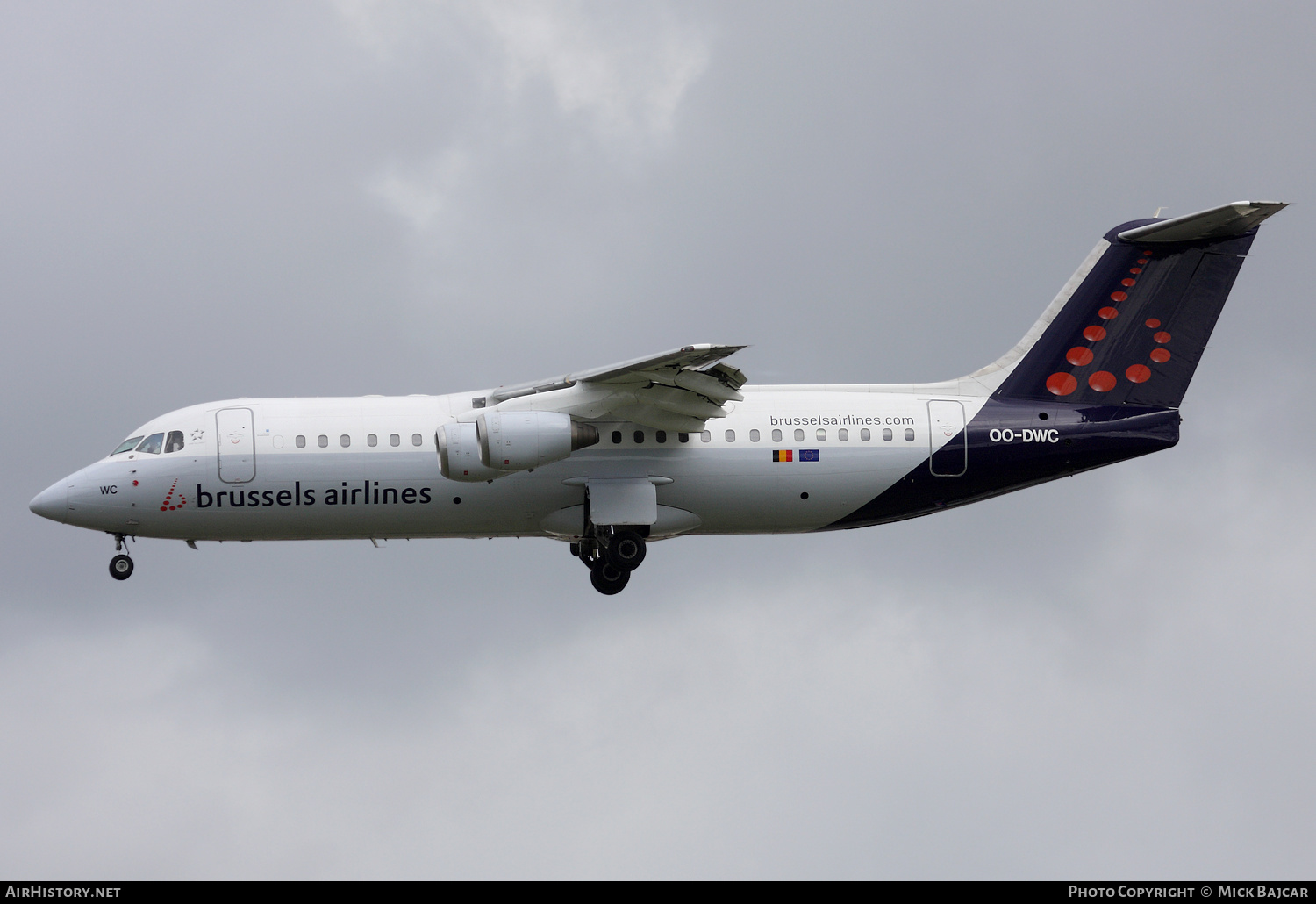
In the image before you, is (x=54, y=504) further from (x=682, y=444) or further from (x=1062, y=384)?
(x=1062, y=384)

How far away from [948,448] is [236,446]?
38.3ft

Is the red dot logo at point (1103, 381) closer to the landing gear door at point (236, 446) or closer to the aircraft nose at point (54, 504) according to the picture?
the landing gear door at point (236, 446)

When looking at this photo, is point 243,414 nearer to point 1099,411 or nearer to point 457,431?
point 457,431

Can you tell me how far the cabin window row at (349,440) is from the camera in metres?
29.5

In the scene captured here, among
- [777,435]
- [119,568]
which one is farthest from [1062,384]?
[119,568]

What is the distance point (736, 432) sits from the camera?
30125 mm

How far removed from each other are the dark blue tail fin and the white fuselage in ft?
8.41

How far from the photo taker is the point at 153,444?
29.7 metres

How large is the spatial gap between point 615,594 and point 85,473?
29.3 feet

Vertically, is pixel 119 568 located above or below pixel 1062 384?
below
